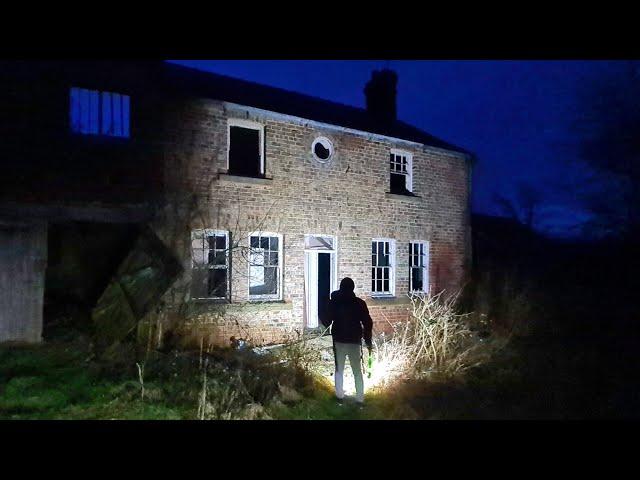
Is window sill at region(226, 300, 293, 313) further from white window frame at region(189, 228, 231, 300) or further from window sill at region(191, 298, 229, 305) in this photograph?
white window frame at region(189, 228, 231, 300)

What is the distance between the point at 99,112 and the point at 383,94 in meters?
10.1

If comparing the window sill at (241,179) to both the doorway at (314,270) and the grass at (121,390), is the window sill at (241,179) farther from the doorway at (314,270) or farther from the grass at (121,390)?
the grass at (121,390)

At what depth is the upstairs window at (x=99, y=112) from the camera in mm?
9602

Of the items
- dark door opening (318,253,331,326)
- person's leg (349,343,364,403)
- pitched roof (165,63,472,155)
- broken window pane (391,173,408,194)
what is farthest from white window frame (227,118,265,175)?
person's leg (349,343,364,403)

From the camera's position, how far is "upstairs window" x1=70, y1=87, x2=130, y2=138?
9602 mm

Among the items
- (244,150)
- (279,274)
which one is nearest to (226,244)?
(279,274)

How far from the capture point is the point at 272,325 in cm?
1123

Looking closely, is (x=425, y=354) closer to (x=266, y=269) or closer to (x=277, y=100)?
(x=266, y=269)

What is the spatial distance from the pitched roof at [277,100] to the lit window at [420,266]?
3159mm

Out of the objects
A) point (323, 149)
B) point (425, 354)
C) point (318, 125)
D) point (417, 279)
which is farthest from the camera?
point (417, 279)

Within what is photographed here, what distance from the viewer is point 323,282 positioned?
13156 mm

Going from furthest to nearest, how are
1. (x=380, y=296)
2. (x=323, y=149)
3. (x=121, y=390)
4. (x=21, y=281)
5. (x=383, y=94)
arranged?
(x=383, y=94)
(x=380, y=296)
(x=323, y=149)
(x=21, y=281)
(x=121, y=390)
